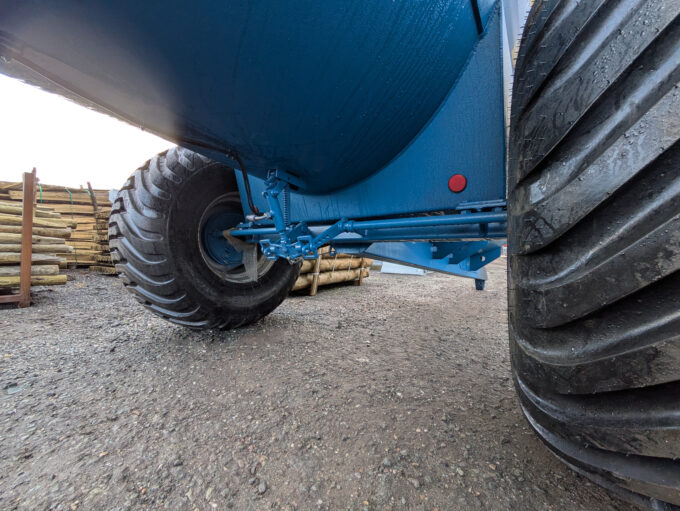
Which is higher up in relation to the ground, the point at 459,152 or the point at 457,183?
the point at 459,152

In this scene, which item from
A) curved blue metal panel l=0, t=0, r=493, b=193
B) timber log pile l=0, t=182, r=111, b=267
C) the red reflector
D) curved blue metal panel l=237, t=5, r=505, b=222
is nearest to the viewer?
curved blue metal panel l=0, t=0, r=493, b=193

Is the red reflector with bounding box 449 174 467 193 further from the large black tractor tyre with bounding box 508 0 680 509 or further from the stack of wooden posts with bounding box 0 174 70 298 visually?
the stack of wooden posts with bounding box 0 174 70 298

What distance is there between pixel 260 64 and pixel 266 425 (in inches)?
43.2

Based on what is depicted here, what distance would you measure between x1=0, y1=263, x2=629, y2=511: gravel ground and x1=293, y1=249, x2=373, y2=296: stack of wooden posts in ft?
4.67

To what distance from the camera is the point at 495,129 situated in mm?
1119

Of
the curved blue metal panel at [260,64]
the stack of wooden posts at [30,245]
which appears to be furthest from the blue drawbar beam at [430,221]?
the stack of wooden posts at [30,245]

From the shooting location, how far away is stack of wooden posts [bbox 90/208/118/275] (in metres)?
5.12

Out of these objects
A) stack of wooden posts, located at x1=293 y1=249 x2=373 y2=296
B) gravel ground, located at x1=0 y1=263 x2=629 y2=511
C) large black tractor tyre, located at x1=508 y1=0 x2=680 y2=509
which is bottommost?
gravel ground, located at x1=0 y1=263 x2=629 y2=511

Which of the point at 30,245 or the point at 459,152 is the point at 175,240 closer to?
the point at 459,152

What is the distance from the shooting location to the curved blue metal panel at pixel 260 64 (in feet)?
2.05

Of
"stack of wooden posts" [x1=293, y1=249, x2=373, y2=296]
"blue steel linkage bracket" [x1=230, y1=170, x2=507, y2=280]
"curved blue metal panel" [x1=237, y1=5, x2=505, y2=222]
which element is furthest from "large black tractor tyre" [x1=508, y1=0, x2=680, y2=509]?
"stack of wooden posts" [x1=293, y1=249, x2=373, y2=296]

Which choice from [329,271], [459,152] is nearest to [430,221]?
[459,152]

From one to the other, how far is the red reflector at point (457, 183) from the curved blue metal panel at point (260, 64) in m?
0.24

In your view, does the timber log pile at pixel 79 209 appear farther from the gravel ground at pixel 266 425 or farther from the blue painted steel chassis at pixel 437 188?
the blue painted steel chassis at pixel 437 188
